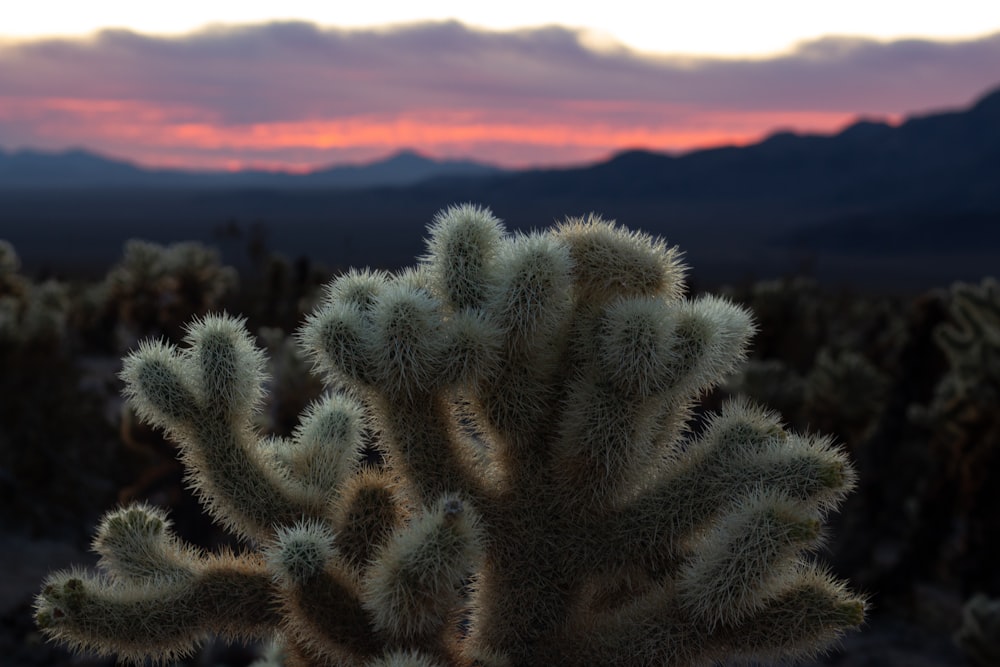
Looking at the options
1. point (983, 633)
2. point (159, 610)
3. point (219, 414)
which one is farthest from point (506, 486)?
point (983, 633)

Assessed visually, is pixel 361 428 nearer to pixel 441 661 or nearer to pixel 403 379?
pixel 403 379

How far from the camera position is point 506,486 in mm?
2281

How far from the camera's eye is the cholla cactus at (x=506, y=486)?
201 centimetres

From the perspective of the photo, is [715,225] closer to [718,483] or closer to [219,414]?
[718,483]

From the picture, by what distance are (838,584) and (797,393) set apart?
935cm

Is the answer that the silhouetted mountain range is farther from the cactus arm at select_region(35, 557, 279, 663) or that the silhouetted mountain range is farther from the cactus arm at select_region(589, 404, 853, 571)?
the cactus arm at select_region(589, 404, 853, 571)

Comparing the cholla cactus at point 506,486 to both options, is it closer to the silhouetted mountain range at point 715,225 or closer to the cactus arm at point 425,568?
the cactus arm at point 425,568

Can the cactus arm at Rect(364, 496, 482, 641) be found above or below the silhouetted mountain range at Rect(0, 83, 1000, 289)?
above

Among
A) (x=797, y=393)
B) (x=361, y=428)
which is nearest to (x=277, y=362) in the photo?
(x=797, y=393)

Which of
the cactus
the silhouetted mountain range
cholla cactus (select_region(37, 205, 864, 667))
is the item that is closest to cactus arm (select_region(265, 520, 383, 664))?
cholla cactus (select_region(37, 205, 864, 667))

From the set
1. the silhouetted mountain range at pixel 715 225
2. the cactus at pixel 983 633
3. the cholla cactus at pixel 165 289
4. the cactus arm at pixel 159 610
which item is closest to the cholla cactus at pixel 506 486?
the cactus arm at pixel 159 610

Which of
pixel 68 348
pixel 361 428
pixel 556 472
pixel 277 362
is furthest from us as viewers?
pixel 68 348

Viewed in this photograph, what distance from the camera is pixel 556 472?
2242mm

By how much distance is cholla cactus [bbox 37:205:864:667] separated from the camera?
2008 millimetres
